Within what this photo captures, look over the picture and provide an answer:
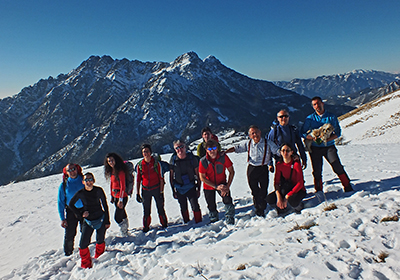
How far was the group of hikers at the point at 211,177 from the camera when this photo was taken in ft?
21.3

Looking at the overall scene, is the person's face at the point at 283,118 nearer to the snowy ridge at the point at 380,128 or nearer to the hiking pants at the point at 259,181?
the hiking pants at the point at 259,181

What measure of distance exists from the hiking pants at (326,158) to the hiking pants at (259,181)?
5.96 feet

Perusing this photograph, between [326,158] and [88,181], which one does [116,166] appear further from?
[326,158]

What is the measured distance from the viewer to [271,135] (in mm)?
7203

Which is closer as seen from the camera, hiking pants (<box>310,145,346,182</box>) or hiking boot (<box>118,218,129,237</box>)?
hiking pants (<box>310,145,346,182</box>)

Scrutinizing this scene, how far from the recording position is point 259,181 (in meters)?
6.96

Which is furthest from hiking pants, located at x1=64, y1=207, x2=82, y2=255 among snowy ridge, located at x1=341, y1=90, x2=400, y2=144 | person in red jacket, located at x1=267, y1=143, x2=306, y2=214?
snowy ridge, located at x1=341, y1=90, x2=400, y2=144

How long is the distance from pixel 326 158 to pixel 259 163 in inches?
88.5

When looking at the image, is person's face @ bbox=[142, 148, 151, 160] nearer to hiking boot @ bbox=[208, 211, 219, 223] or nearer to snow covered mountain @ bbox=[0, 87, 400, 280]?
snow covered mountain @ bbox=[0, 87, 400, 280]

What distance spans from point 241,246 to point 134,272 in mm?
2535

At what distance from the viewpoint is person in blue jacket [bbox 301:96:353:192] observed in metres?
6.92

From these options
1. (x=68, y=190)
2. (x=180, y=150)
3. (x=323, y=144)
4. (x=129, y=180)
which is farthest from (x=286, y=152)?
(x=68, y=190)

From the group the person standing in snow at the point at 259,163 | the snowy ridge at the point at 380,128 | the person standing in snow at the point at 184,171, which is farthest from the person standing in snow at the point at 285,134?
the snowy ridge at the point at 380,128

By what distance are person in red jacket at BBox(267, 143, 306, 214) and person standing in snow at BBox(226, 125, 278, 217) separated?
360 millimetres
